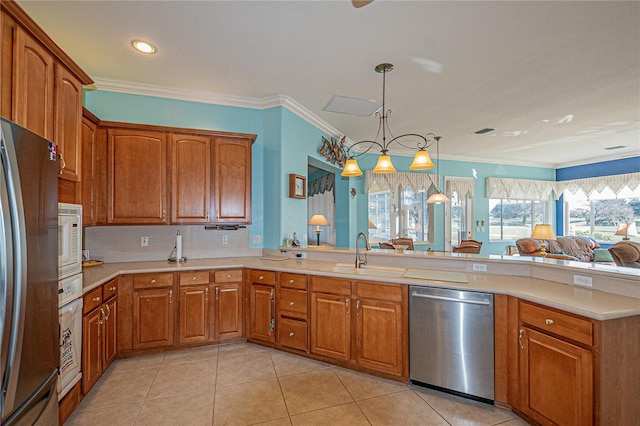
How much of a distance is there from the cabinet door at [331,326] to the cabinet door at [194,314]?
116 centimetres

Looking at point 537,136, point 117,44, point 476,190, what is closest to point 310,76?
point 117,44

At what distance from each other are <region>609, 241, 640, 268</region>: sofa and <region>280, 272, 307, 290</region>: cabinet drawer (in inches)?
225

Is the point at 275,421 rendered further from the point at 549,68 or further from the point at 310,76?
the point at 549,68

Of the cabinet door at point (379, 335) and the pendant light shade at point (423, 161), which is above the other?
the pendant light shade at point (423, 161)

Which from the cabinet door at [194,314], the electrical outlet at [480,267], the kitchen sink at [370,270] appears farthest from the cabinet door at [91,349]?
the electrical outlet at [480,267]

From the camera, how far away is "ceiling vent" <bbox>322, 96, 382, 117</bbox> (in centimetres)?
387

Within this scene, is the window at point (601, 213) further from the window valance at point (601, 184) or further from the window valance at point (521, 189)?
the window valance at point (521, 189)

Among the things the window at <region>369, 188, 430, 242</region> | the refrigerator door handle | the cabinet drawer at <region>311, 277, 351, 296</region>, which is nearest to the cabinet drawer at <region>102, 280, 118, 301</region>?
the refrigerator door handle

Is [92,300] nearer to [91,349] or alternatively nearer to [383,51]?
[91,349]

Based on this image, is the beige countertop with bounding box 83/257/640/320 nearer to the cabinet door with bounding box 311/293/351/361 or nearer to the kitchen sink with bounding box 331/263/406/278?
the kitchen sink with bounding box 331/263/406/278

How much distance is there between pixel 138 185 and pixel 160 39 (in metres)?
1.47

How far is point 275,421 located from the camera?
2.05 meters

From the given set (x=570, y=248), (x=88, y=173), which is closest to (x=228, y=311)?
(x=88, y=173)

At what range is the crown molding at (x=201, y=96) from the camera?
3.41 metres
